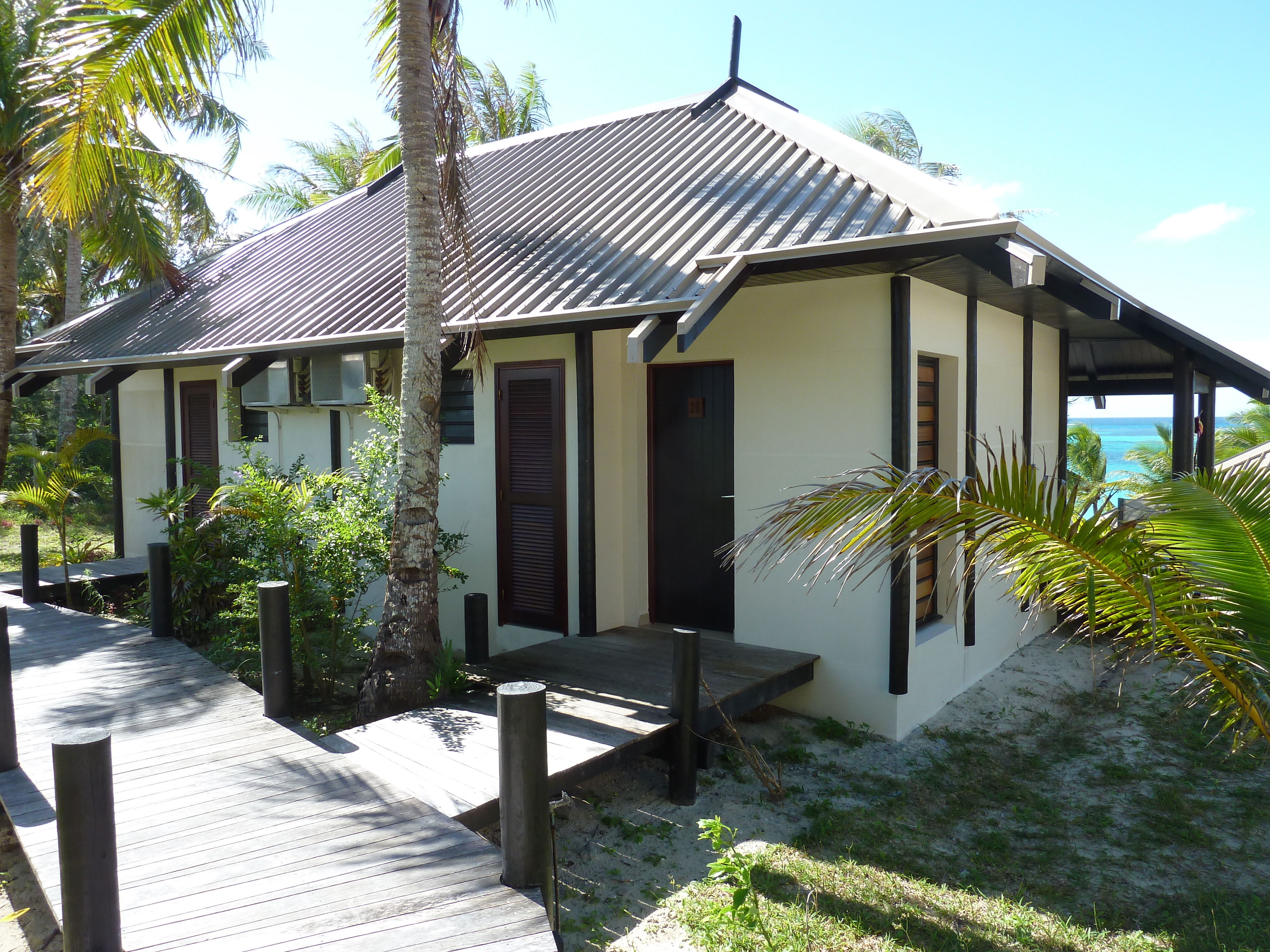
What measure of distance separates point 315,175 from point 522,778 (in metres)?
28.9

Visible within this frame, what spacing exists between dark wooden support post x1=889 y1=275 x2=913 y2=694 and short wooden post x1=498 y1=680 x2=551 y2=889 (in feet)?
11.0

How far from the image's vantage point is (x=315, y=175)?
2814cm

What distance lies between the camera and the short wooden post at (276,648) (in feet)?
17.1

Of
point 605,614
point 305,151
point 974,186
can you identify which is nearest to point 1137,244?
point 974,186

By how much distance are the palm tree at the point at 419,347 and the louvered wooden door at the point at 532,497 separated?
1.73 metres

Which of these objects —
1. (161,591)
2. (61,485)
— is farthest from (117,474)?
(161,591)

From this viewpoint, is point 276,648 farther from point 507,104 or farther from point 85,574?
point 507,104

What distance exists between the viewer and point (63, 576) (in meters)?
10.6

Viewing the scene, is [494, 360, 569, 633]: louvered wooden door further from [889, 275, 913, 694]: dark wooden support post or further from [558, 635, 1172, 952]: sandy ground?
[889, 275, 913, 694]: dark wooden support post

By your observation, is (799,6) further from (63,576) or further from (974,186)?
(974,186)

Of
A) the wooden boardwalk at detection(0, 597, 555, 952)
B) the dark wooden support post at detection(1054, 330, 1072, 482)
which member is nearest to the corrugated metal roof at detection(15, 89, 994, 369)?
the wooden boardwalk at detection(0, 597, 555, 952)

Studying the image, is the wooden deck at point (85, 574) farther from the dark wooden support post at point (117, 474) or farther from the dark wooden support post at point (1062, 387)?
the dark wooden support post at point (1062, 387)

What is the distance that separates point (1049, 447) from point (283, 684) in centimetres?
871

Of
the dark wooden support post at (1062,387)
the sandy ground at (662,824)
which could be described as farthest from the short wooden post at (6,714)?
the dark wooden support post at (1062,387)
